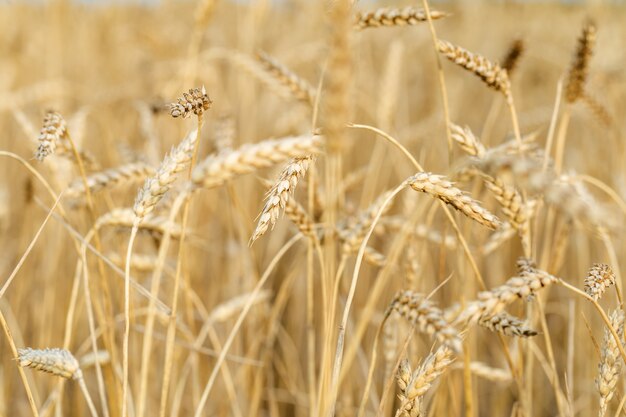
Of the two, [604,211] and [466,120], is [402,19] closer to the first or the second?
[604,211]

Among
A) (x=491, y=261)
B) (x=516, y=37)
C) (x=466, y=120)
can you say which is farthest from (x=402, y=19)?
(x=466, y=120)

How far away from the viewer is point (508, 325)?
34.8 inches

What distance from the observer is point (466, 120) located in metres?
4.25

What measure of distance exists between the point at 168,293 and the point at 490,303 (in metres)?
1.59

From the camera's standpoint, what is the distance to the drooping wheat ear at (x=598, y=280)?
810mm

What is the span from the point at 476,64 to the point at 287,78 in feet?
1.53

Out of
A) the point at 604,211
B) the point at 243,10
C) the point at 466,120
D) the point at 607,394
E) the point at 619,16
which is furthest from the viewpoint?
the point at 619,16

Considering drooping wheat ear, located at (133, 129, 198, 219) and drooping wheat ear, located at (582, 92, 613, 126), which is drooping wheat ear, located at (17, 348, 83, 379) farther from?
drooping wheat ear, located at (582, 92, 613, 126)

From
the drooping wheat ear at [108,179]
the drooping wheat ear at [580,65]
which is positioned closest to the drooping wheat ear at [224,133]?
the drooping wheat ear at [108,179]

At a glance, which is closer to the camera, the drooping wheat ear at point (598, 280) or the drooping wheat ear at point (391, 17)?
the drooping wheat ear at point (598, 280)

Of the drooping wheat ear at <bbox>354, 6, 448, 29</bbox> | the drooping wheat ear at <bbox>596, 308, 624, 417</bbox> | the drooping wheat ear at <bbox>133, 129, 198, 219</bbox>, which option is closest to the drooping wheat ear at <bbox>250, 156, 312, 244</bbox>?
the drooping wheat ear at <bbox>133, 129, 198, 219</bbox>

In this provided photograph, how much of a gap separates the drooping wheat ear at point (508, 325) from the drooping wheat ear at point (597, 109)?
860 mm

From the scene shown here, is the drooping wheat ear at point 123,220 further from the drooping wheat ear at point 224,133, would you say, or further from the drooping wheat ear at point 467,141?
the drooping wheat ear at point 467,141

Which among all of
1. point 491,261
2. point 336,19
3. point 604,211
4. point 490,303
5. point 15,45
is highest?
point 15,45
